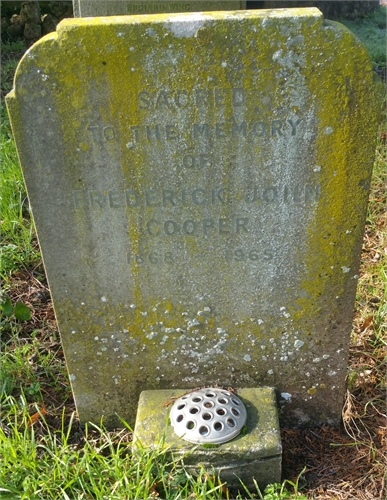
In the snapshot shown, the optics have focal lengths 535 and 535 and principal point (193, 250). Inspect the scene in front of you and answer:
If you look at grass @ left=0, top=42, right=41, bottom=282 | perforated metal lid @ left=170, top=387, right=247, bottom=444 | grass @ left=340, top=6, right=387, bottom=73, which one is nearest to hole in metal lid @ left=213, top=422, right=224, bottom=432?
perforated metal lid @ left=170, top=387, right=247, bottom=444

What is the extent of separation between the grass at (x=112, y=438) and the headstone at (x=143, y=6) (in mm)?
1656

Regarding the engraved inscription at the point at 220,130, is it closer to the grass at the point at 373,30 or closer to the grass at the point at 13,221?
the grass at the point at 13,221

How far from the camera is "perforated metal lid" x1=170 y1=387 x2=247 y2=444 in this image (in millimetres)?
2035

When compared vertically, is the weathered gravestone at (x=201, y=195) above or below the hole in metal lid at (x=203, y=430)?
above

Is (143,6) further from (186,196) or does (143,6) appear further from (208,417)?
(208,417)

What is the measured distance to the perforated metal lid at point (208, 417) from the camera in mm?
2035

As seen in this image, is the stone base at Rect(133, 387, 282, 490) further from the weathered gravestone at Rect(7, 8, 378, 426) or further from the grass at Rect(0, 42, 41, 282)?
the grass at Rect(0, 42, 41, 282)

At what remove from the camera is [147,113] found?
1792 millimetres

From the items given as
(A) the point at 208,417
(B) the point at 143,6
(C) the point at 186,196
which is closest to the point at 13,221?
(B) the point at 143,6

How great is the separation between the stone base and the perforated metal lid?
0.09ft

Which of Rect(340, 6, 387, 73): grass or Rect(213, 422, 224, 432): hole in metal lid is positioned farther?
Rect(340, 6, 387, 73): grass

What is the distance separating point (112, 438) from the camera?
237 cm

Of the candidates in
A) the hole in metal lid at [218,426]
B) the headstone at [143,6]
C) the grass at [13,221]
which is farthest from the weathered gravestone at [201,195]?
the headstone at [143,6]

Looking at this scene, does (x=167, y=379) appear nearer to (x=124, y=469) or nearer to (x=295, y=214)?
(x=124, y=469)
